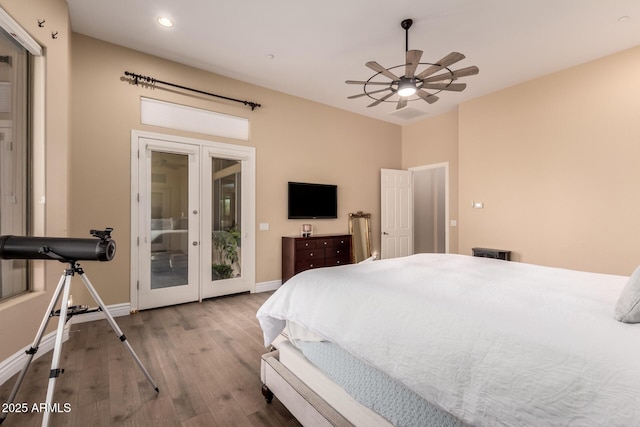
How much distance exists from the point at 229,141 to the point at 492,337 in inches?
160

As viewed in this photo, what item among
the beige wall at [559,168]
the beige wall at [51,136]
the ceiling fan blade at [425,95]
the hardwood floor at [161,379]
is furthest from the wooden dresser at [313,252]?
the beige wall at [51,136]

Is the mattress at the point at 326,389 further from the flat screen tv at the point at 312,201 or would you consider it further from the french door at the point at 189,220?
the flat screen tv at the point at 312,201

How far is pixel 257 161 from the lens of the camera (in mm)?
4547

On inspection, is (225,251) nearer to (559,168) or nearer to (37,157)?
(37,157)

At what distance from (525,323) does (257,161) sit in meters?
4.05

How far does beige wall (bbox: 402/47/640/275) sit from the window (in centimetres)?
562

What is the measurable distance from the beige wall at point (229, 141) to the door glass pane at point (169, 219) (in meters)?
0.30

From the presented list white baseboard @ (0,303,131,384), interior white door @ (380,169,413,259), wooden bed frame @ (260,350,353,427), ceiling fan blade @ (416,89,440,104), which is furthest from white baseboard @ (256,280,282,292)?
ceiling fan blade @ (416,89,440,104)

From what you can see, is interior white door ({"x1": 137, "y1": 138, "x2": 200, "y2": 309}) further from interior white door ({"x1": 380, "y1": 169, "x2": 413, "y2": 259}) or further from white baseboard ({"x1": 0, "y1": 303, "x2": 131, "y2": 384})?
interior white door ({"x1": 380, "y1": 169, "x2": 413, "y2": 259})

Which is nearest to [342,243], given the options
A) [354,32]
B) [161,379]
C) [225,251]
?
[225,251]

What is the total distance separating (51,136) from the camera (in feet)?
8.64

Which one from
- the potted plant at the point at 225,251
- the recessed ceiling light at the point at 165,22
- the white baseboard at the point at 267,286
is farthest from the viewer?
the white baseboard at the point at 267,286

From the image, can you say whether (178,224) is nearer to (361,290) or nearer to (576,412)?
(361,290)

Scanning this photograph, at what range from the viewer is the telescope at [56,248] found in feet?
5.68
